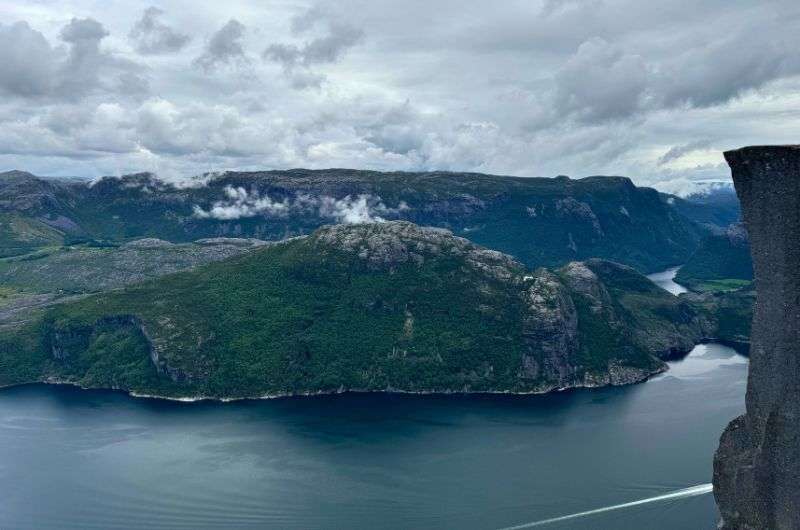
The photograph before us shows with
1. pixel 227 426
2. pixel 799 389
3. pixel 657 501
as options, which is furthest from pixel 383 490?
pixel 799 389

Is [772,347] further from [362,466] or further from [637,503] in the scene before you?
[362,466]

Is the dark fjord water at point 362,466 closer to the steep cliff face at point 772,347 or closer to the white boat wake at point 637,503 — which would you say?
the white boat wake at point 637,503

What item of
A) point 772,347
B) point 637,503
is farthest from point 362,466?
point 772,347

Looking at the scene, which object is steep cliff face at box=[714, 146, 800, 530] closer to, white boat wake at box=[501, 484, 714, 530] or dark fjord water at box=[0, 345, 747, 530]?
dark fjord water at box=[0, 345, 747, 530]

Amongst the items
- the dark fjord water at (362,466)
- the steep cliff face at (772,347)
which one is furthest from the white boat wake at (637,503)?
the steep cliff face at (772,347)

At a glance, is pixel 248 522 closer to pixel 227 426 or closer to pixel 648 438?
pixel 227 426
